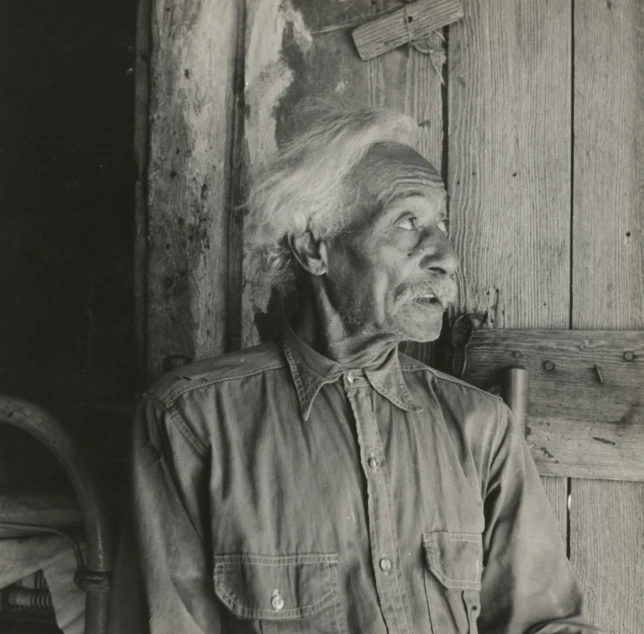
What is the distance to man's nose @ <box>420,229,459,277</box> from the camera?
164 centimetres

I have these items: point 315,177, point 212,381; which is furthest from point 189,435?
point 315,177

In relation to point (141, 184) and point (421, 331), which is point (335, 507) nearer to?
point (421, 331)

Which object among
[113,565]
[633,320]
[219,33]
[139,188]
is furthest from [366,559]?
[219,33]

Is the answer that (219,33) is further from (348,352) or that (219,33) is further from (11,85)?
(11,85)

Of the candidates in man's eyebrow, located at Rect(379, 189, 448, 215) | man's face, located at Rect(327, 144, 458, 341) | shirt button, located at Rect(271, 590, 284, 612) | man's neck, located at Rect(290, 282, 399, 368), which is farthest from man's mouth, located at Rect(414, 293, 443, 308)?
shirt button, located at Rect(271, 590, 284, 612)

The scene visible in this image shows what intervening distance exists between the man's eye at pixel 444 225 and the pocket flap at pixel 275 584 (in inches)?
33.2

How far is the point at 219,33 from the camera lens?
212 centimetres

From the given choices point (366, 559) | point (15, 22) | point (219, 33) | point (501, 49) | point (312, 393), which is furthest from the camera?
point (15, 22)

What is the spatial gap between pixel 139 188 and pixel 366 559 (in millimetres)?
1321

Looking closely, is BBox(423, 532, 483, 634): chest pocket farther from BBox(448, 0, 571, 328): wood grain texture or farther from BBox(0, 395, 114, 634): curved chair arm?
BBox(0, 395, 114, 634): curved chair arm

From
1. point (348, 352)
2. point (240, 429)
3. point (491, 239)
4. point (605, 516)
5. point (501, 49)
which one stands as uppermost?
point (501, 49)

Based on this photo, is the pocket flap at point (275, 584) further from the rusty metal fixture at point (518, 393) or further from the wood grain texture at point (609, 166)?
the wood grain texture at point (609, 166)

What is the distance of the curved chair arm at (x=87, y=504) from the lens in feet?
5.51

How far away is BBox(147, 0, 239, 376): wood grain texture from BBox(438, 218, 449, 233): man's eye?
26.6 inches
